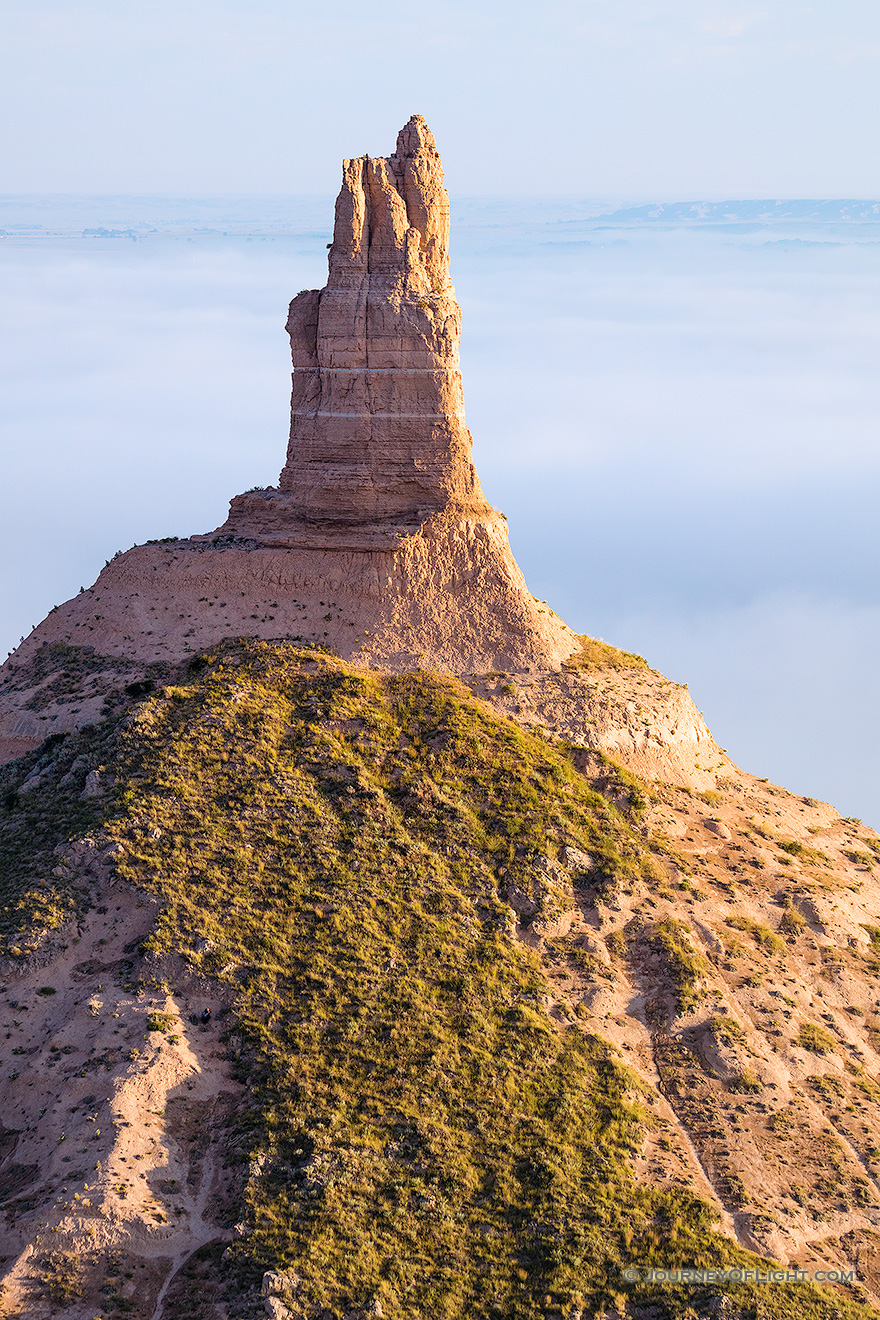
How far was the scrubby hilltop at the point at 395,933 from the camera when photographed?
46750 millimetres

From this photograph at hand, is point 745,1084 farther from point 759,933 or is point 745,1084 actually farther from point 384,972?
point 384,972

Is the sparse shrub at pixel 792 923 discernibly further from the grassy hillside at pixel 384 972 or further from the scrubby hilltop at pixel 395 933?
the grassy hillside at pixel 384 972

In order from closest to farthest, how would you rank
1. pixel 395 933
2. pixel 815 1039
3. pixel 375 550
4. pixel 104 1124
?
pixel 104 1124, pixel 395 933, pixel 815 1039, pixel 375 550

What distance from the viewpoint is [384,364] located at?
68.2m

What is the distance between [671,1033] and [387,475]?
27.5m

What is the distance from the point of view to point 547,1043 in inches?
2119

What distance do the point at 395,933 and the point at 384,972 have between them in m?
1.98

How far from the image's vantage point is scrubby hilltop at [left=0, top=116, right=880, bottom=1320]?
46750 mm

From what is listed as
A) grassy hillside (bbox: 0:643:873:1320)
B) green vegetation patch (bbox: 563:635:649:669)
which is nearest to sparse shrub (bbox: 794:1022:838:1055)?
grassy hillside (bbox: 0:643:873:1320)

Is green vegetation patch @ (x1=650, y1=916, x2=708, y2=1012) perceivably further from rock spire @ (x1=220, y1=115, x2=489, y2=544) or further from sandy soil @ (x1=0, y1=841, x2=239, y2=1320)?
rock spire @ (x1=220, y1=115, x2=489, y2=544)

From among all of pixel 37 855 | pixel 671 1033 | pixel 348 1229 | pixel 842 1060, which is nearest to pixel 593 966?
pixel 671 1033

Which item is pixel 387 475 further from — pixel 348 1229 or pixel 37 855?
pixel 348 1229

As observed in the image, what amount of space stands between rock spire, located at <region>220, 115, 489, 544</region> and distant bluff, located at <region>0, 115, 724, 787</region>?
0.08 m

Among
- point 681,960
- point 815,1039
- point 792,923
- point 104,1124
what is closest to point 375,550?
point 681,960
